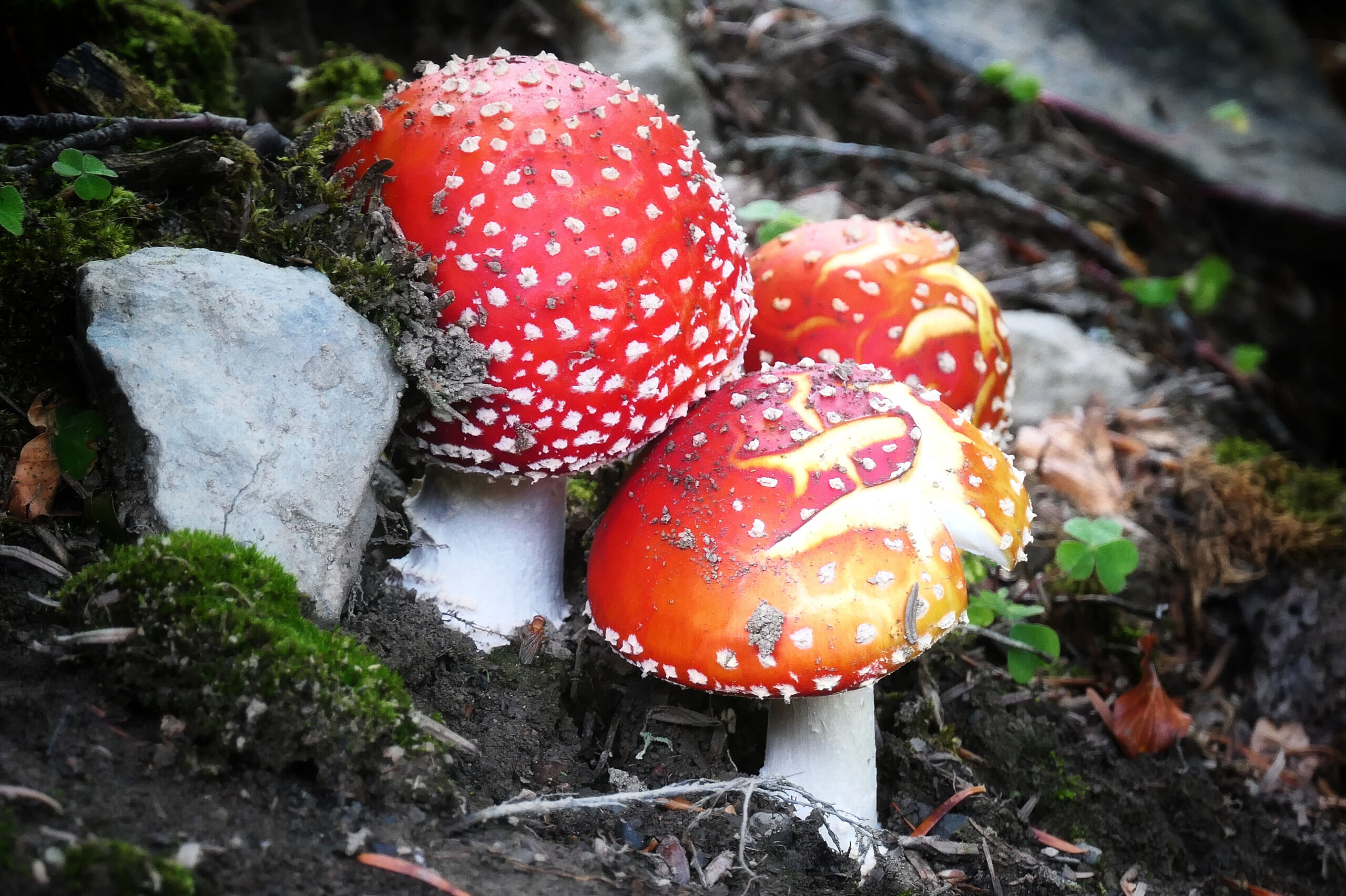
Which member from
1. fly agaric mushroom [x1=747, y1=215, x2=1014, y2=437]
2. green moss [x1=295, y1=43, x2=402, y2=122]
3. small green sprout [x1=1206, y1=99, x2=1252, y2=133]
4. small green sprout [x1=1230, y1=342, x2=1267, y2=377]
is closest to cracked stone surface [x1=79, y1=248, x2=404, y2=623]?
Result: fly agaric mushroom [x1=747, y1=215, x2=1014, y2=437]

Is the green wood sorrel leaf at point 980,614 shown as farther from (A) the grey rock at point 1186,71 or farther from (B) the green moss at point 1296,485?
(A) the grey rock at point 1186,71

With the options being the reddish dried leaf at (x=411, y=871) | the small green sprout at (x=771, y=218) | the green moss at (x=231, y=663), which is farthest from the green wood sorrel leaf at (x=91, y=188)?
the small green sprout at (x=771, y=218)

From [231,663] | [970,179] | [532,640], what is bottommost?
[970,179]

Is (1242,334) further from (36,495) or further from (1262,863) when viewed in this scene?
(36,495)

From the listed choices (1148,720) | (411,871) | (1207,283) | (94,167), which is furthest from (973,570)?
(1207,283)

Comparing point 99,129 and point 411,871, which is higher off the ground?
point 99,129

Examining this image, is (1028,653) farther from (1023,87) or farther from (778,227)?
(1023,87)
